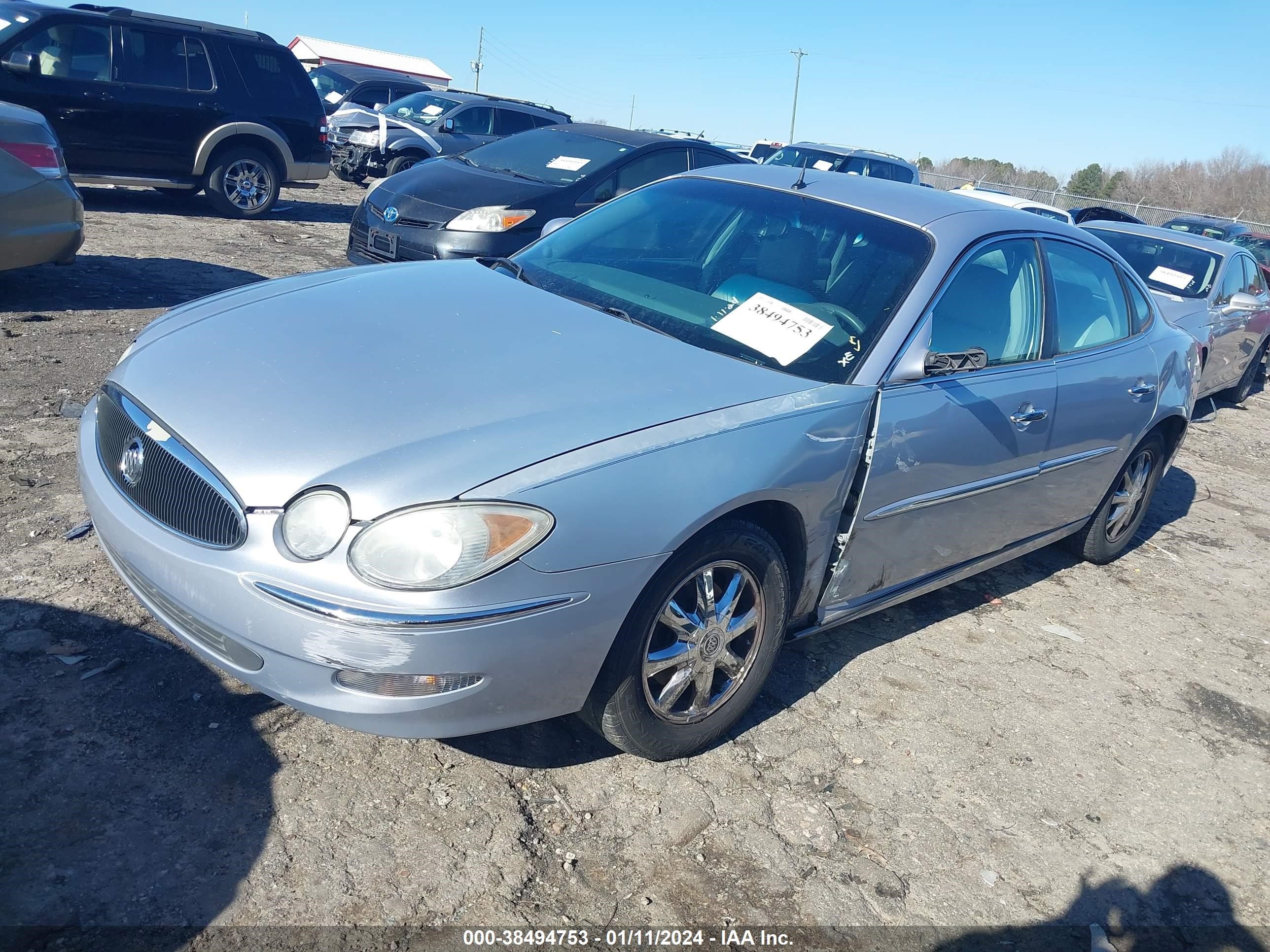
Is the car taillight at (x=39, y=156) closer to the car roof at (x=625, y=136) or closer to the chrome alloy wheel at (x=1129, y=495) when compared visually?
the car roof at (x=625, y=136)

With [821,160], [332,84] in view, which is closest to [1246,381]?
[821,160]

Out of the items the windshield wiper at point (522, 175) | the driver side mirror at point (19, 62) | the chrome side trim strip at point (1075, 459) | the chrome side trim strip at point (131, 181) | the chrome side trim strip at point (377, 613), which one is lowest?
the chrome side trim strip at point (377, 613)

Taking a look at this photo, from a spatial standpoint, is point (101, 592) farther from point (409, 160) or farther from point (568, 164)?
point (409, 160)

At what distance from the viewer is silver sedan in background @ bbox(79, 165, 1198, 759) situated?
242cm

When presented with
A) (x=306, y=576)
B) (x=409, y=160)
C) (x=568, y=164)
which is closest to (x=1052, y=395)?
(x=306, y=576)

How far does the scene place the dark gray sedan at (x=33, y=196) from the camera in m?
6.18

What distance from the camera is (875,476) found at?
3309 mm

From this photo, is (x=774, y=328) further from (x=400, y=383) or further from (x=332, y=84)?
(x=332, y=84)

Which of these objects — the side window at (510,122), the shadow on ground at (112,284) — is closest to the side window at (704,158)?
the shadow on ground at (112,284)

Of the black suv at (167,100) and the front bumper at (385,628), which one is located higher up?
the black suv at (167,100)

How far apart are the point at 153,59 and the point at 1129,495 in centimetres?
1006

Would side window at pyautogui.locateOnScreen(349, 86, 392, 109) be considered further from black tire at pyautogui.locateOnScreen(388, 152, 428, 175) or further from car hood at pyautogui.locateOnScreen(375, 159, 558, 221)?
car hood at pyautogui.locateOnScreen(375, 159, 558, 221)

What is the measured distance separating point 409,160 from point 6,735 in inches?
552

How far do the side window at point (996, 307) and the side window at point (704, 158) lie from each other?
5.62m
